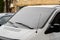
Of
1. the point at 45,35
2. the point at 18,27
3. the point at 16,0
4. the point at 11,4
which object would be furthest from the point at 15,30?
the point at 11,4

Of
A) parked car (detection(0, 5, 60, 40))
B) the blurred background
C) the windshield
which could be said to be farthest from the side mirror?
the blurred background

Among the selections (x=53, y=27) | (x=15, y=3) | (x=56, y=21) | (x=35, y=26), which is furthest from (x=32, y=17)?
(x=15, y=3)

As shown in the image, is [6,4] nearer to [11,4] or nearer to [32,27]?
[11,4]

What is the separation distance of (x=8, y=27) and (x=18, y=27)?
343mm

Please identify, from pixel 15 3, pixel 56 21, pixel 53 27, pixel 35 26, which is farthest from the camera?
pixel 15 3

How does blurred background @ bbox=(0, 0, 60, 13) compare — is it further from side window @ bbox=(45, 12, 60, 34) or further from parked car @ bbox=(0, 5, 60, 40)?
side window @ bbox=(45, 12, 60, 34)

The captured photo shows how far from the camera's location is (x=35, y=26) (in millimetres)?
6602

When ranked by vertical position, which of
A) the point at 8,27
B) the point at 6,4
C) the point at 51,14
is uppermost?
the point at 51,14

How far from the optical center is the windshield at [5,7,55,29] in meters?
6.72

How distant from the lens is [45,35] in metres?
6.34

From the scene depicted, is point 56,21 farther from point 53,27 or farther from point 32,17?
point 32,17

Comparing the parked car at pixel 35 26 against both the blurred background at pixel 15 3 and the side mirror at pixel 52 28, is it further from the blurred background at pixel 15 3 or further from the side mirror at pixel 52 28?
the blurred background at pixel 15 3

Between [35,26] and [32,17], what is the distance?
521mm

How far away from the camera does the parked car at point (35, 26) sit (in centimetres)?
625
